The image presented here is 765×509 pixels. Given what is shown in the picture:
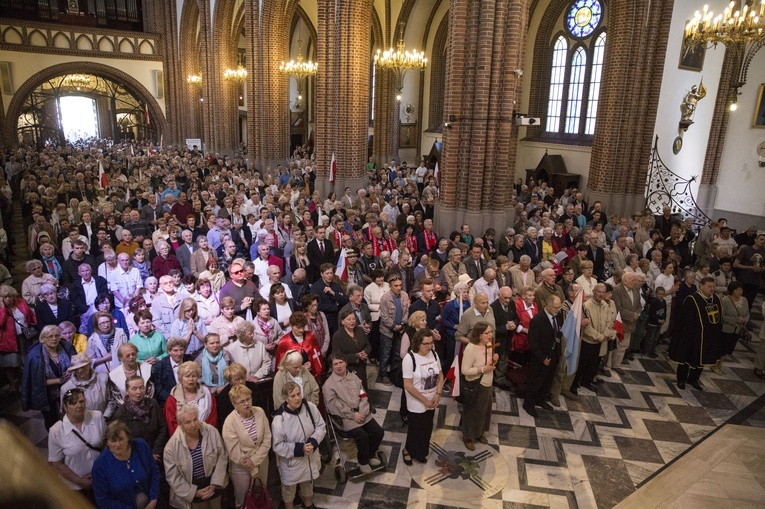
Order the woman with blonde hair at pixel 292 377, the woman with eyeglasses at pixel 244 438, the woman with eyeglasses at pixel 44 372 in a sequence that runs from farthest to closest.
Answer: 1. the woman with eyeglasses at pixel 44 372
2. the woman with blonde hair at pixel 292 377
3. the woman with eyeglasses at pixel 244 438

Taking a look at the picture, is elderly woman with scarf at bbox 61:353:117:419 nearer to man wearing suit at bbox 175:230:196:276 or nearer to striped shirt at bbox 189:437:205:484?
striped shirt at bbox 189:437:205:484

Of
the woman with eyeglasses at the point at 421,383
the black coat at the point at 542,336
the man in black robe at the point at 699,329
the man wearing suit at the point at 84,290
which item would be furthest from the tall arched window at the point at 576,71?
the man wearing suit at the point at 84,290

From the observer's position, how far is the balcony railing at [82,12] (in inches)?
1144

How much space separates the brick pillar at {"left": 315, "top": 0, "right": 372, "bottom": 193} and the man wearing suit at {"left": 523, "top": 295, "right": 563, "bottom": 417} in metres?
11.3

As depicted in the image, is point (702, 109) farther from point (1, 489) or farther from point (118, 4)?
point (118, 4)

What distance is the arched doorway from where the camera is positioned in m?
29.0

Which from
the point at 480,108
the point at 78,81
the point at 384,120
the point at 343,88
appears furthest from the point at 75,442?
the point at 78,81

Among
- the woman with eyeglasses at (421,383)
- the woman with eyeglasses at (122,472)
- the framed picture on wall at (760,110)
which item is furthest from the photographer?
the framed picture on wall at (760,110)

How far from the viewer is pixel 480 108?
1124 centimetres

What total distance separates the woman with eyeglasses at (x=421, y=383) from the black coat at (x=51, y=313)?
458 centimetres

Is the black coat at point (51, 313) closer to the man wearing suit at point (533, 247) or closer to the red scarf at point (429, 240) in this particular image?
the red scarf at point (429, 240)

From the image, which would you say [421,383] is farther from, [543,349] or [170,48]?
[170,48]

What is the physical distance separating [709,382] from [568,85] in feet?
51.0

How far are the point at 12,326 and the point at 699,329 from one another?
9.43 m
